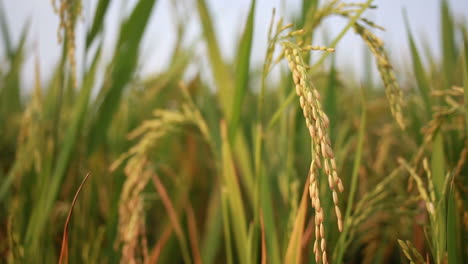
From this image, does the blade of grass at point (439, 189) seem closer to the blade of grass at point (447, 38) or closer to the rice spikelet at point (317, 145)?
the rice spikelet at point (317, 145)

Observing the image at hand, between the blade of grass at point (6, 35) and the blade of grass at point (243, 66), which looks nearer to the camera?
the blade of grass at point (243, 66)

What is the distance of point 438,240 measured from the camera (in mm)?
723

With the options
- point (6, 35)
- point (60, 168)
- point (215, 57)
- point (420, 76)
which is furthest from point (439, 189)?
point (6, 35)

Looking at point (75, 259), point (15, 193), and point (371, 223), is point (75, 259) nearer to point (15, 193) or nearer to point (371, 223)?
point (15, 193)

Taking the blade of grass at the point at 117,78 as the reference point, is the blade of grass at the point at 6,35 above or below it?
above

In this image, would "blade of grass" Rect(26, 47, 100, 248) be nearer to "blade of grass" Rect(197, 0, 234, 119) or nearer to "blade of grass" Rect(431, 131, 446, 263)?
"blade of grass" Rect(197, 0, 234, 119)

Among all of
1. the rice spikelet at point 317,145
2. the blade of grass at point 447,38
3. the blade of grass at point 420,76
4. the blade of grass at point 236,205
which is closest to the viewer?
the rice spikelet at point 317,145

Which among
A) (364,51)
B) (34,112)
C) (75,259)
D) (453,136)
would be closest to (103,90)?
(34,112)

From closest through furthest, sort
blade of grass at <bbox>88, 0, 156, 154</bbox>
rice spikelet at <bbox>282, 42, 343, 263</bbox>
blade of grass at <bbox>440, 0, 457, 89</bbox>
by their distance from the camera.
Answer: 1. rice spikelet at <bbox>282, 42, 343, 263</bbox>
2. blade of grass at <bbox>88, 0, 156, 154</bbox>
3. blade of grass at <bbox>440, 0, 457, 89</bbox>

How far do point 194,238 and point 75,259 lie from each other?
1.23ft

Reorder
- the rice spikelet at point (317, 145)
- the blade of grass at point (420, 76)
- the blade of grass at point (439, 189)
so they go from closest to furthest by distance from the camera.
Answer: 1. the rice spikelet at point (317, 145)
2. the blade of grass at point (439, 189)
3. the blade of grass at point (420, 76)

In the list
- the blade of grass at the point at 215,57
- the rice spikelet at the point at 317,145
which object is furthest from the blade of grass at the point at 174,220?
the rice spikelet at the point at 317,145

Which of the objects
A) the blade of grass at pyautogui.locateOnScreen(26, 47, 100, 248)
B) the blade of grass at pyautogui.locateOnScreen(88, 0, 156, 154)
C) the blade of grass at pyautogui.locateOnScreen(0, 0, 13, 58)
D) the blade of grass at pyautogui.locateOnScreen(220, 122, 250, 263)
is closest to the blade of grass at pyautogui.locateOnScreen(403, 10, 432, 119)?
the blade of grass at pyautogui.locateOnScreen(220, 122, 250, 263)

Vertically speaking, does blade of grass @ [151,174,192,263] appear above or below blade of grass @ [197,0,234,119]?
below
